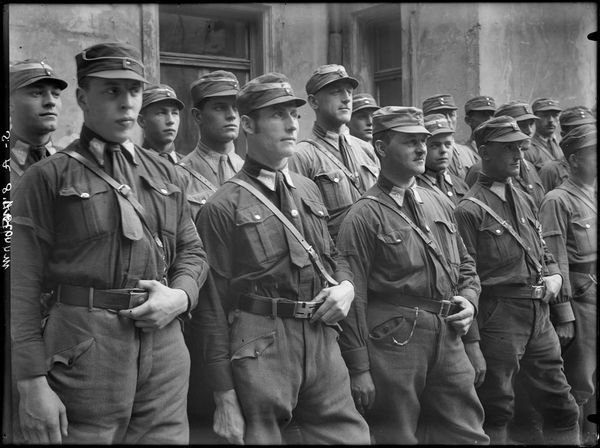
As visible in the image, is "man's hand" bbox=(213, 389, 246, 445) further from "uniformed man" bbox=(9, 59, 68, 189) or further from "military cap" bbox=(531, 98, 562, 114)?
"military cap" bbox=(531, 98, 562, 114)

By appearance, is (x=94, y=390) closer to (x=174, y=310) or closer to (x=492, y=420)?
(x=174, y=310)

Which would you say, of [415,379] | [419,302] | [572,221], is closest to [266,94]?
[419,302]

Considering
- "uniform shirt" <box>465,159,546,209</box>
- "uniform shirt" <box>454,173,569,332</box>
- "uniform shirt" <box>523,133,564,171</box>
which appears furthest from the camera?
"uniform shirt" <box>523,133,564,171</box>

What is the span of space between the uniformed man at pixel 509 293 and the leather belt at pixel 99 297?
2885mm

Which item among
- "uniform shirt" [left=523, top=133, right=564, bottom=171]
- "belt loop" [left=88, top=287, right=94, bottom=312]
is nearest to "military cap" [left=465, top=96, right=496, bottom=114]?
"uniform shirt" [left=523, top=133, right=564, bottom=171]

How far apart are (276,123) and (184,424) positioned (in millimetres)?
1672

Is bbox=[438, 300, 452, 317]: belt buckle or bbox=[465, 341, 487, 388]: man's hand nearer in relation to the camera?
bbox=[438, 300, 452, 317]: belt buckle

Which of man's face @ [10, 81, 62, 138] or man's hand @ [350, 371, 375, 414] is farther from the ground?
man's face @ [10, 81, 62, 138]

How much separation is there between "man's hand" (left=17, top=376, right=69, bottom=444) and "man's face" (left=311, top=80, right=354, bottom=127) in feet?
11.0

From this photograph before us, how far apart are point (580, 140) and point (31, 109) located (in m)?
4.40

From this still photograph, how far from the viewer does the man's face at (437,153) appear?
6.62 m

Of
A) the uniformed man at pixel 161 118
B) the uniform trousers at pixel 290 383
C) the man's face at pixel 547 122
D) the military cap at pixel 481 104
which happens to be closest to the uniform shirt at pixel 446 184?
the military cap at pixel 481 104

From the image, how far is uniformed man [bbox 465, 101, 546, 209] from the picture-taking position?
293 inches

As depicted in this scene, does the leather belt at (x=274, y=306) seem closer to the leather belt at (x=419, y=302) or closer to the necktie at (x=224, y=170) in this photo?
the leather belt at (x=419, y=302)
